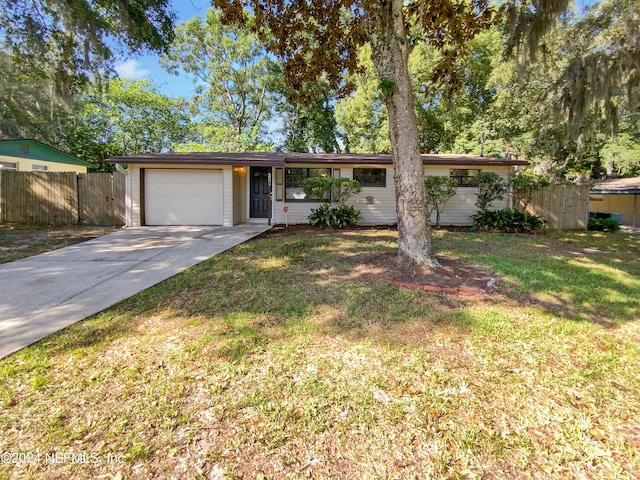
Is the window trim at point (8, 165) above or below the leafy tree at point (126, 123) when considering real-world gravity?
below

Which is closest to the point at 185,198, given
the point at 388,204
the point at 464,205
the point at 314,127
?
the point at 388,204

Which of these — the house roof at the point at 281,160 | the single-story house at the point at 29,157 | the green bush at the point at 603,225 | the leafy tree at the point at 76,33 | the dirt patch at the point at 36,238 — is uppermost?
the leafy tree at the point at 76,33

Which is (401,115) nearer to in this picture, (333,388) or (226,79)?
(333,388)

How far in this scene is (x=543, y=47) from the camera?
7.05 meters

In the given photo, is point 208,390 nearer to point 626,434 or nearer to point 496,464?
point 496,464

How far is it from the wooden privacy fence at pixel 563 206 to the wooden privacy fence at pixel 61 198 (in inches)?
570

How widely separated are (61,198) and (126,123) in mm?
12547

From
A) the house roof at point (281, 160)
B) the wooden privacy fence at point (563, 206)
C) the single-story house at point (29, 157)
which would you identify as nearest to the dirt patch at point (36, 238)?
the house roof at point (281, 160)

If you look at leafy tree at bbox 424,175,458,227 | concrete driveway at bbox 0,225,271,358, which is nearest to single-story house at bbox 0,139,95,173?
concrete driveway at bbox 0,225,271,358

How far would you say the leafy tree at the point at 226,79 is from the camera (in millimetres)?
21625

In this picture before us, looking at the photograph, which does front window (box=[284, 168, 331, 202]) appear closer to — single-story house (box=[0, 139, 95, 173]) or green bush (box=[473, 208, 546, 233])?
green bush (box=[473, 208, 546, 233])

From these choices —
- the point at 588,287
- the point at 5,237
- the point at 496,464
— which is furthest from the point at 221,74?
the point at 496,464

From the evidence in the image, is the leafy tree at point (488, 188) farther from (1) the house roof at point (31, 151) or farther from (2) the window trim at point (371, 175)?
(1) the house roof at point (31, 151)

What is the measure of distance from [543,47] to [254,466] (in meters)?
9.11
